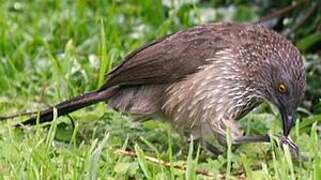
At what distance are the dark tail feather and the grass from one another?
0.07 metres

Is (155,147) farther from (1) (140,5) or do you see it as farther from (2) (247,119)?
(1) (140,5)

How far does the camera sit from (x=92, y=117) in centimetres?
685

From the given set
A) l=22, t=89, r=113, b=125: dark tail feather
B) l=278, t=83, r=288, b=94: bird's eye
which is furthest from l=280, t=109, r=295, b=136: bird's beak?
l=22, t=89, r=113, b=125: dark tail feather

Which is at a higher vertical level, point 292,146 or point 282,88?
point 282,88

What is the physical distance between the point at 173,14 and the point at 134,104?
2.20 metres

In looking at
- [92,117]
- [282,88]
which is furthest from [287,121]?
[92,117]

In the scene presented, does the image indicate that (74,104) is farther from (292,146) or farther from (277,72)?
(292,146)

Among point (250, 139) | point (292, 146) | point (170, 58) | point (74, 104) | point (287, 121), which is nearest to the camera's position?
point (292, 146)

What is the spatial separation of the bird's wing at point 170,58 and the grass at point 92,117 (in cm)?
31

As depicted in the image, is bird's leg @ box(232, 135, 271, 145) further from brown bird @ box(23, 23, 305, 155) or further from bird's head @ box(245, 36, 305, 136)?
bird's head @ box(245, 36, 305, 136)

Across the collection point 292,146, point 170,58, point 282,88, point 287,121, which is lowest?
point 292,146

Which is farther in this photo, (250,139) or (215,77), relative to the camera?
(215,77)

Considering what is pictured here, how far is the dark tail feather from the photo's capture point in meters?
6.71

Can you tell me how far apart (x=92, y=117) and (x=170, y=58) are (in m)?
0.65
